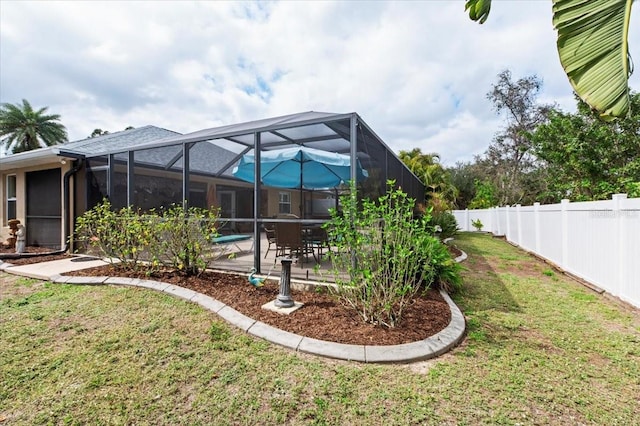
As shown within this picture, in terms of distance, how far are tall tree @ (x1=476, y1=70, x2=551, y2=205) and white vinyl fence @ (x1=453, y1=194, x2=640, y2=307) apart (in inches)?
603

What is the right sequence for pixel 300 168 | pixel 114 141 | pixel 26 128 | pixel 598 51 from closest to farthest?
1. pixel 598 51
2. pixel 300 168
3. pixel 114 141
4. pixel 26 128

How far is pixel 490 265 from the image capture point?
7.34 m

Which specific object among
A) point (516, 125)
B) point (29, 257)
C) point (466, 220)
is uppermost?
point (516, 125)

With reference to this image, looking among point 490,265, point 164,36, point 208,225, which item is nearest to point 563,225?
point 490,265

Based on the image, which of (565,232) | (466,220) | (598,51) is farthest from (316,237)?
(466,220)

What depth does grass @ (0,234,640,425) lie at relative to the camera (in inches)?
79.4

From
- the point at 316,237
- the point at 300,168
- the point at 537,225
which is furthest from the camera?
the point at 537,225

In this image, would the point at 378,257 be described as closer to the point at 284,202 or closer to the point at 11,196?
the point at 284,202

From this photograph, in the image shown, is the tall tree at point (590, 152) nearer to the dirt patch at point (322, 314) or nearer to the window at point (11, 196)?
the dirt patch at point (322, 314)

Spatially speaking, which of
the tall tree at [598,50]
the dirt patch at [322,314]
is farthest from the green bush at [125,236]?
the tall tree at [598,50]

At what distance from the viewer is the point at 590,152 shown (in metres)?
10.8

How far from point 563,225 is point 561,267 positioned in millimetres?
975

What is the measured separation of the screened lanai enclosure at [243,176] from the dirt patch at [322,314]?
0.70m

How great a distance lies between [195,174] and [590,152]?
13364 millimetres
